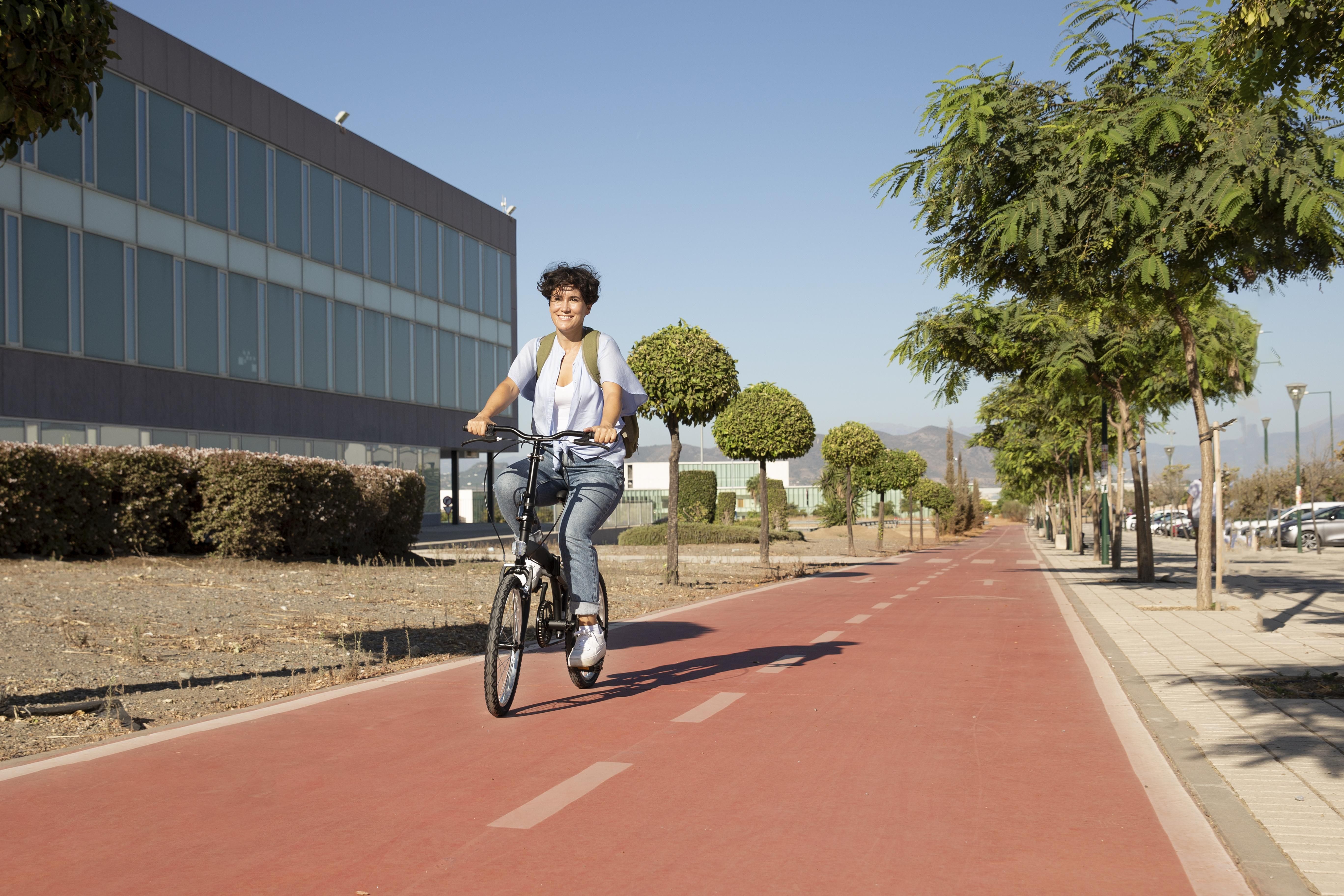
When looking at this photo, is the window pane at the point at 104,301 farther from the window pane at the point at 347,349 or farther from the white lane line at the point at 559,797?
the white lane line at the point at 559,797

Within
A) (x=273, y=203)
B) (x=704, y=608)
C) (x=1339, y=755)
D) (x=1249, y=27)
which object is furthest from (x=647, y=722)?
(x=273, y=203)

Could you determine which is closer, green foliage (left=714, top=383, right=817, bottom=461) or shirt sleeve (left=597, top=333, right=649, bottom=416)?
shirt sleeve (left=597, top=333, right=649, bottom=416)

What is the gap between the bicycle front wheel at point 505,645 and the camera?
594cm

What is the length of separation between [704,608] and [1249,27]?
9.01 meters

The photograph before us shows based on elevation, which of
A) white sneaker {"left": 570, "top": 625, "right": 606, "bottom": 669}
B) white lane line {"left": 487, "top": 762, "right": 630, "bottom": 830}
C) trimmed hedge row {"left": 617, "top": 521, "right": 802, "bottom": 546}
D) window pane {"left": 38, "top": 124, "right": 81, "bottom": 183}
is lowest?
trimmed hedge row {"left": 617, "top": 521, "right": 802, "bottom": 546}

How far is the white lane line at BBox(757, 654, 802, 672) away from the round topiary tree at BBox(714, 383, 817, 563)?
19.3 meters

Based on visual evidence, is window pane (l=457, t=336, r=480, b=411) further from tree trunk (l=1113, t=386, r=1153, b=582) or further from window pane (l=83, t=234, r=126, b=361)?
tree trunk (l=1113, t=386, r=1153, b=582)

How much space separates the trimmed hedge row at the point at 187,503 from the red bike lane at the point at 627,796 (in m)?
8.05

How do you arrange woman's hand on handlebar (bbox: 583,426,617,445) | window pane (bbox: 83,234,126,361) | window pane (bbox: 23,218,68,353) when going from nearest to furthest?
woman's hand on handlebar (bbox: 583,426,617,445) < window pane (bbox: 23,218,68,353) < window pane (bbox: 83,234,126,361)

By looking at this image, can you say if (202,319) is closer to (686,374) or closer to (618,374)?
(686,374)

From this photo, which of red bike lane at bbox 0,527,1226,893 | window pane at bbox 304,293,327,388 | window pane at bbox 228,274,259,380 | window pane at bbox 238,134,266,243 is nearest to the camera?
red bike lane at bbox 0,527,1226,893

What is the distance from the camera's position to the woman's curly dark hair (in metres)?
6.83

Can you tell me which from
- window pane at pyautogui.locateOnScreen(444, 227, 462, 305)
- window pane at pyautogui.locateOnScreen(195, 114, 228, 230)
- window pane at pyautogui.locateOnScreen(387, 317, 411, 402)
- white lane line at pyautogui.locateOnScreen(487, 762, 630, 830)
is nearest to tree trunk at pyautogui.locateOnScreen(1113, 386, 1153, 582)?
white lane line at pyautogui.locateOnScreen(487, 762, 630, 830)

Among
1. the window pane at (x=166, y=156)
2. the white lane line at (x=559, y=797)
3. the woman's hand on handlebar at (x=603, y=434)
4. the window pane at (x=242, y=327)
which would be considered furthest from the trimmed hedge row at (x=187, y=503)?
the window pane at (x=242, y=327)
